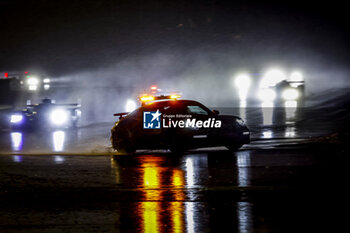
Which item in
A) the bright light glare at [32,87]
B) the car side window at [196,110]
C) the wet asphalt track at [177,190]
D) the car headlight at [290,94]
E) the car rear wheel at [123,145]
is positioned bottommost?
the wet asphalt track at [177,190]

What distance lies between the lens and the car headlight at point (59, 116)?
1015 inches

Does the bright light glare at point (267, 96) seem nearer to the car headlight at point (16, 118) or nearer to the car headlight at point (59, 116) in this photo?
the car headlight at point (59, 116)

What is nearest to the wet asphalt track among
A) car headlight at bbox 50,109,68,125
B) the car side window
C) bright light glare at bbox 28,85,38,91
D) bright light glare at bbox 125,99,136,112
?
the car side window

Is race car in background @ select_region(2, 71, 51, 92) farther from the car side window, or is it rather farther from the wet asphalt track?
the car side window

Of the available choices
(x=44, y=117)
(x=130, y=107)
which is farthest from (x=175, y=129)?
(x=130, y=107)

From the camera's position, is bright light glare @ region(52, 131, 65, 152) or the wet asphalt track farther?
bright light glare @ region(52, 131, 65, 152)

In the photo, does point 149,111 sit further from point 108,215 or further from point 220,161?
point 108,215

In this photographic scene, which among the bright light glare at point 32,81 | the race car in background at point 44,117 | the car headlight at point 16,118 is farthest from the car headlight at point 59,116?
the bright light glare at point 32,81

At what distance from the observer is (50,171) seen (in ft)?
37.3

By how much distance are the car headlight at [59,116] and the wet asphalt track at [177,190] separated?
10.4m

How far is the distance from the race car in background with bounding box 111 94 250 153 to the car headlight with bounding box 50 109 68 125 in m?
11.6

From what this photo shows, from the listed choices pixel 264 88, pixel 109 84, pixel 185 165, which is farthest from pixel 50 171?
pixel 109 84

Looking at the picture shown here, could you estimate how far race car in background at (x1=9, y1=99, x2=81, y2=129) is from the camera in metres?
25.1

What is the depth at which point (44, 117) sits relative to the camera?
83.7ft
